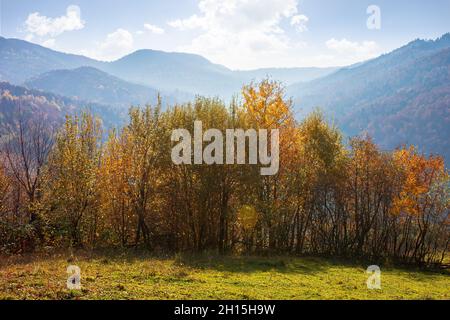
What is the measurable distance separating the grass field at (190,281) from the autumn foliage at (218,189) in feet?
22.7

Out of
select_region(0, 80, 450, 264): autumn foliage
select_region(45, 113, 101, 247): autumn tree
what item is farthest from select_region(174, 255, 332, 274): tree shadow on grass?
select_region(45, 113, 101, 247): autumn tree

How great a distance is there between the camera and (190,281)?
843 inches

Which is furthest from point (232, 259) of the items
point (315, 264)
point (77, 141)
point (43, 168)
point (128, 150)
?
point (43, 168)

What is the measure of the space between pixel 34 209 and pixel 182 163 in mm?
14158

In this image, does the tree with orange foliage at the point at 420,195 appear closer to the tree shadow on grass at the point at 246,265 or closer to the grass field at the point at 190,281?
the grass field at the point at 190,281

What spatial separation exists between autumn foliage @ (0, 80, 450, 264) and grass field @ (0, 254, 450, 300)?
6.92m

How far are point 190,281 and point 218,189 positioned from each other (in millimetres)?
14970

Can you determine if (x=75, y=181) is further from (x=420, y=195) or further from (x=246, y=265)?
(x=420, y=195)

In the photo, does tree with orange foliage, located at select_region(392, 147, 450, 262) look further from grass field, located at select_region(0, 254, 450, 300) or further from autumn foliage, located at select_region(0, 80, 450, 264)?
grass field, located at select_region(0, 254, 450, 300)

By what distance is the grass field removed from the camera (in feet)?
58.5

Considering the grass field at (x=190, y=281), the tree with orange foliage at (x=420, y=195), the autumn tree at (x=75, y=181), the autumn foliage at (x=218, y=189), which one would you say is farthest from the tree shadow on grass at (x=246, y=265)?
the tree with orange foliage at (x=420, y=195)

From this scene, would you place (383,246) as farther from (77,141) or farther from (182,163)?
(77,141)

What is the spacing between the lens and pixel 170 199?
36.6 meters

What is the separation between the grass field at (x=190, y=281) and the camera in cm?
1783
